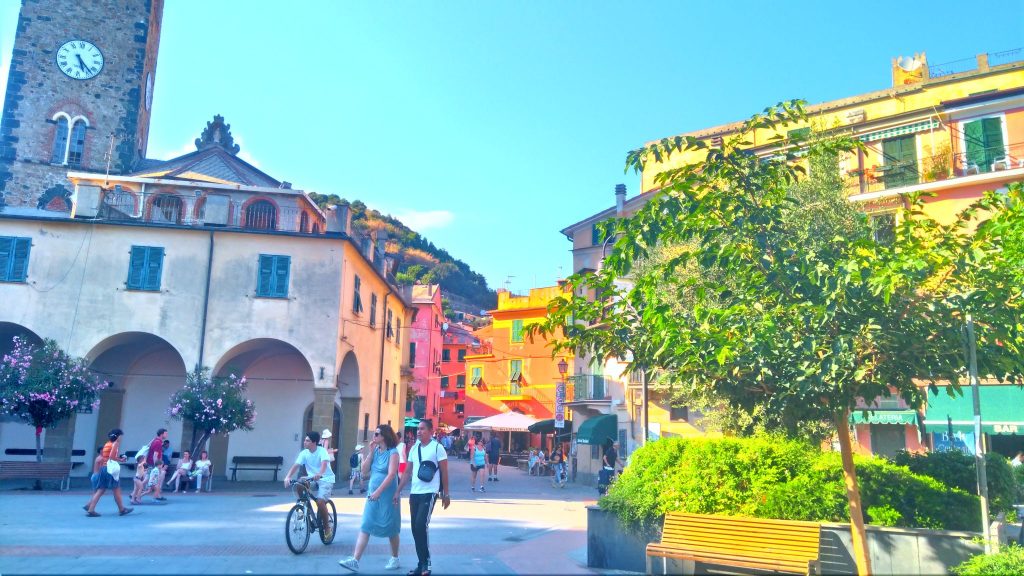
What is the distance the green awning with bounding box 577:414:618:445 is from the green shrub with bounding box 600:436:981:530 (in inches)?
740

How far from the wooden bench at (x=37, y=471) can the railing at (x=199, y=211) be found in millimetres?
7579

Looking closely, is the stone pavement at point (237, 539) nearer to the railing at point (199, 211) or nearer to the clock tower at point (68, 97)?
the railing at point (199, 211)

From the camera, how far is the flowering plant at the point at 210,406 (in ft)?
65.7

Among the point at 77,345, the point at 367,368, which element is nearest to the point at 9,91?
the point at 77,345

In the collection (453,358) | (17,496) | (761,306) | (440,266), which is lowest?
(17,496)

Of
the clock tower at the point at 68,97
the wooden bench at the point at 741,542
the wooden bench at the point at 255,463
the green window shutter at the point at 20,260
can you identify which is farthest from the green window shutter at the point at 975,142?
the clock tower at the point at 68,97

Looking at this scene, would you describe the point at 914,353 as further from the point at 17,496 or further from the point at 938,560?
the point at 17,496

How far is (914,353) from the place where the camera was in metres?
7.54

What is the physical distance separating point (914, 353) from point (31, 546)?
11216mm

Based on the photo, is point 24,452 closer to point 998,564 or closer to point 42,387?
point 42,387

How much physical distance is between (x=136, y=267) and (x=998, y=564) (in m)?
22.5

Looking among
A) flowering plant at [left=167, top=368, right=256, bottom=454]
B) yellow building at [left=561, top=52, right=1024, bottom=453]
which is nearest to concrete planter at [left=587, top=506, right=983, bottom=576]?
yellow building at [left=561, top=52, right=1024, bottom=453]

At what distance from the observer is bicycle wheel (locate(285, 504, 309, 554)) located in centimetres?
941

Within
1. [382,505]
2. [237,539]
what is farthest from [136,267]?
[382,505]
